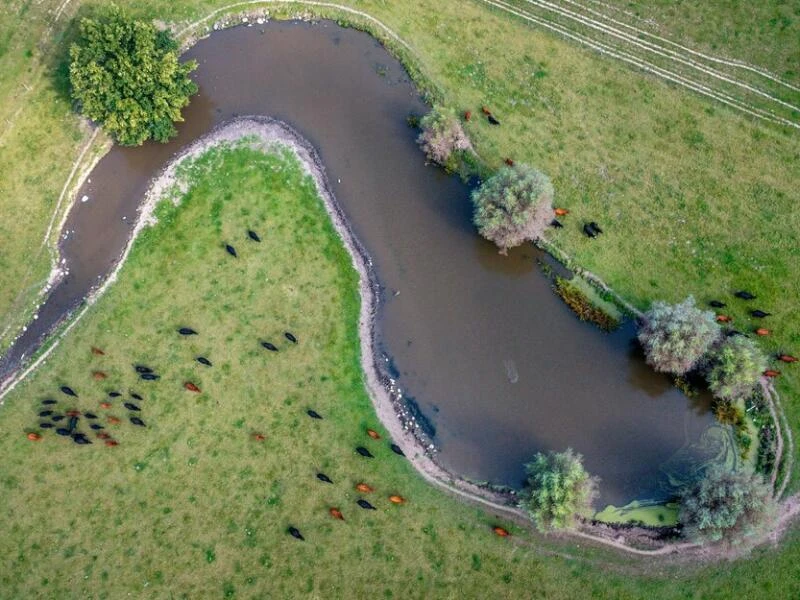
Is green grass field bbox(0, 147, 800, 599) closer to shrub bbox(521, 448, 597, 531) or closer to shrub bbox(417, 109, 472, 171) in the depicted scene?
shrub bbox(521, 448, 597, 531)

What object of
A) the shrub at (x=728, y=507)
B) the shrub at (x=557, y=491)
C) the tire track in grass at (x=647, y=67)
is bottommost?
the shrub at (x=557, y=491)

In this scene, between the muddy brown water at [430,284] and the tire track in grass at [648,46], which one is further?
the tire track in grass at [648,46]

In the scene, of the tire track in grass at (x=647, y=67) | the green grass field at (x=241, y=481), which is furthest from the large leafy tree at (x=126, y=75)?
→ the tire track in grass at (x=647, y=67)

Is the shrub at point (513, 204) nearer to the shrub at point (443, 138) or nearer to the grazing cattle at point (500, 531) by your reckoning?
the shrub at point (443, 138)

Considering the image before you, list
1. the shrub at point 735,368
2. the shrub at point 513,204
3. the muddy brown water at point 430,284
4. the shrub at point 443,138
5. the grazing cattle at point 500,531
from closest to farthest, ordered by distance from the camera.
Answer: the shrub at point 735,368 < the grazing cattle at point 500,531 < the shrub at point 513,204 < the muddy brown water at point 430,284 < the shrub at point 443,138

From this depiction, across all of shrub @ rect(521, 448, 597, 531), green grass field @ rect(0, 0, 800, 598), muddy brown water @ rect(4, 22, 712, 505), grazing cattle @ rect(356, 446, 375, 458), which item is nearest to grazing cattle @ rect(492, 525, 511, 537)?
green grass field @ rect(0, 0, 800, 598)

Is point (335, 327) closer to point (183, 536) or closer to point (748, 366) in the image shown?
point (183, 536)

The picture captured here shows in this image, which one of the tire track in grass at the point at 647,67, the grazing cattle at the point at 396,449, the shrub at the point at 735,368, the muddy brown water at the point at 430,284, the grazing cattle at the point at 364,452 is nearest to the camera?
the shrub at the point at 735,368

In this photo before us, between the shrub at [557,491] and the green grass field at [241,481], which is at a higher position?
the shrub at [557,491]

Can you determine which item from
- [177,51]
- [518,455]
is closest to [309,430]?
[518,455]
